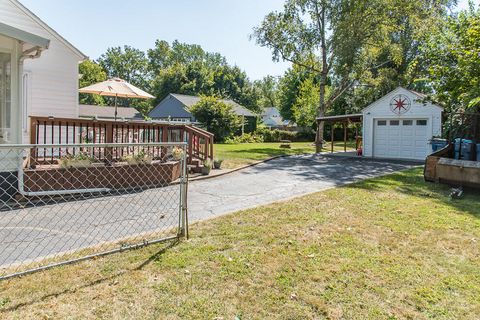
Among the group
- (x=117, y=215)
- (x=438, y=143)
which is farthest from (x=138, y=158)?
(x=438, y=143)

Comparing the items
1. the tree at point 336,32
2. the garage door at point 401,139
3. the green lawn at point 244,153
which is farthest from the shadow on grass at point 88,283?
the tree at point 336,32

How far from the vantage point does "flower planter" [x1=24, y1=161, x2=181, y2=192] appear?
6.65 m

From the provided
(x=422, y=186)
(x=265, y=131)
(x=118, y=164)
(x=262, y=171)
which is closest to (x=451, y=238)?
(x=422, y=186)

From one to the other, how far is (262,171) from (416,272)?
858 centimetres

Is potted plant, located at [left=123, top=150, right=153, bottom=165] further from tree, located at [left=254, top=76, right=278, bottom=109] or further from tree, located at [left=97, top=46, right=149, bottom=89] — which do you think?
tree, located at [left=97, top=46, right=149, bottom=89]

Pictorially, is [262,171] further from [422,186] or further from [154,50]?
[154,50]

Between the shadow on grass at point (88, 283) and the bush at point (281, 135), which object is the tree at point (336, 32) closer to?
the bush at point (281, 135)

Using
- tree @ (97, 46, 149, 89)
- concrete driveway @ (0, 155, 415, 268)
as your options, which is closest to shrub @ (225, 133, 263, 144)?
concrete driveway @ (0, 155, 415, 268)

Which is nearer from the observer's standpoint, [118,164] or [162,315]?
[162,315]

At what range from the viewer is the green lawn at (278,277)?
2.86 meters

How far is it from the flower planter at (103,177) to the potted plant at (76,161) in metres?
0.07

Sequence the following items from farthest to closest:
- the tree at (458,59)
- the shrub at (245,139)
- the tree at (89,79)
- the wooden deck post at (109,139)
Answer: the tree at (89,79) < the shrub at (245,139) < the tree at (458,59) < the wooden deck post at (109,139)

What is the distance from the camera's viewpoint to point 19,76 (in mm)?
6660

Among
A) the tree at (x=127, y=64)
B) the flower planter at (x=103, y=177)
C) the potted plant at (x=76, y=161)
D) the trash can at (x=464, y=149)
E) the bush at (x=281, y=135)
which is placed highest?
the tree at (x=127, y=64)
